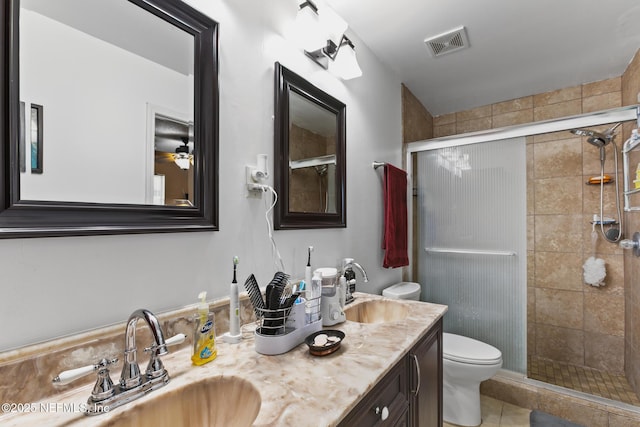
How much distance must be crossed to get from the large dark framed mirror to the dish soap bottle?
1.56 ft

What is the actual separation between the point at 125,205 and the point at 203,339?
41 cm

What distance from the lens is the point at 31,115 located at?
2.12 feet

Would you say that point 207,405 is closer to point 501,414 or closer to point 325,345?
point 325,345

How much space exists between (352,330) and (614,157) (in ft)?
8.29

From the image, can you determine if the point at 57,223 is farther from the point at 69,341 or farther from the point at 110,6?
the point at 110,6

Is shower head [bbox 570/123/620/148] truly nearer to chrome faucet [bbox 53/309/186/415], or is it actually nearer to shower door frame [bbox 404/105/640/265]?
shower door frame [bbox 404/105/640/265]

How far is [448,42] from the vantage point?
195 centimetres

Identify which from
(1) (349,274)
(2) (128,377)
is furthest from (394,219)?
(2) (128,377)

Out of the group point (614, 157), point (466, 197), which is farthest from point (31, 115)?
point (614, 157)

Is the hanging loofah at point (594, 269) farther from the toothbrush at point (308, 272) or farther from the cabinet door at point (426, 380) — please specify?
the toothbrush at point (308, 272)

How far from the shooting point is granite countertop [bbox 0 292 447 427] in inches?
23.2

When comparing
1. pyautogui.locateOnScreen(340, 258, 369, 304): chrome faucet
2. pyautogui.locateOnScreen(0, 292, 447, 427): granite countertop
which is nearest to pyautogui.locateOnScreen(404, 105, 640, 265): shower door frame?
pyautogui.locateOnScreen(340, 258, 369, 304): chrome faucet

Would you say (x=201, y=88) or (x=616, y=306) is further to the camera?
(x=616, y=306)

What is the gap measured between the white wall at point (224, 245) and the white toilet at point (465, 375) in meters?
0.64
